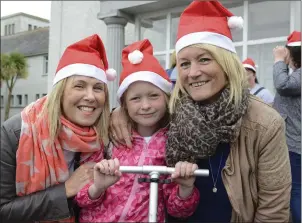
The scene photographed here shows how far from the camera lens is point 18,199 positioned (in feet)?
6.87

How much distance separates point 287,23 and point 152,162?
525 centimetres

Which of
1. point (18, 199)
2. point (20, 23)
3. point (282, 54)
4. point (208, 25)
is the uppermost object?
point (20, 23)

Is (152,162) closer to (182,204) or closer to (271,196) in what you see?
(182,204)

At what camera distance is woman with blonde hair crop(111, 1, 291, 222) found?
6.19 feet

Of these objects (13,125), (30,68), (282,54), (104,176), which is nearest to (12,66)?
(30,68)

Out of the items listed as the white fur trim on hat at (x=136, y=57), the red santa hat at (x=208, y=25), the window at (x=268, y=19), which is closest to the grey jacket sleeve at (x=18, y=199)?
the white fur trim on hat at (x=136, y=57)

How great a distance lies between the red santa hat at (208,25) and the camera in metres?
2.04

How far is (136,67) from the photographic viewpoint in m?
2.43

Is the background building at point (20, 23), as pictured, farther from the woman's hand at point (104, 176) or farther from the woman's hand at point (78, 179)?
the woman's hand at point (104, 176)

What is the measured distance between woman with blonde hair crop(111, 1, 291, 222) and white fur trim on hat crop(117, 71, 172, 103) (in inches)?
10.1

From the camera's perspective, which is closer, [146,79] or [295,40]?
[146,79]

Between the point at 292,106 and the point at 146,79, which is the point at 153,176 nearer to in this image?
the point at 146,79

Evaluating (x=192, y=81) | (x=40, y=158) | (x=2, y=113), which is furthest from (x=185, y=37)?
(x=2, y=113)

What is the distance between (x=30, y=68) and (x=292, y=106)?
2871 centimetres
